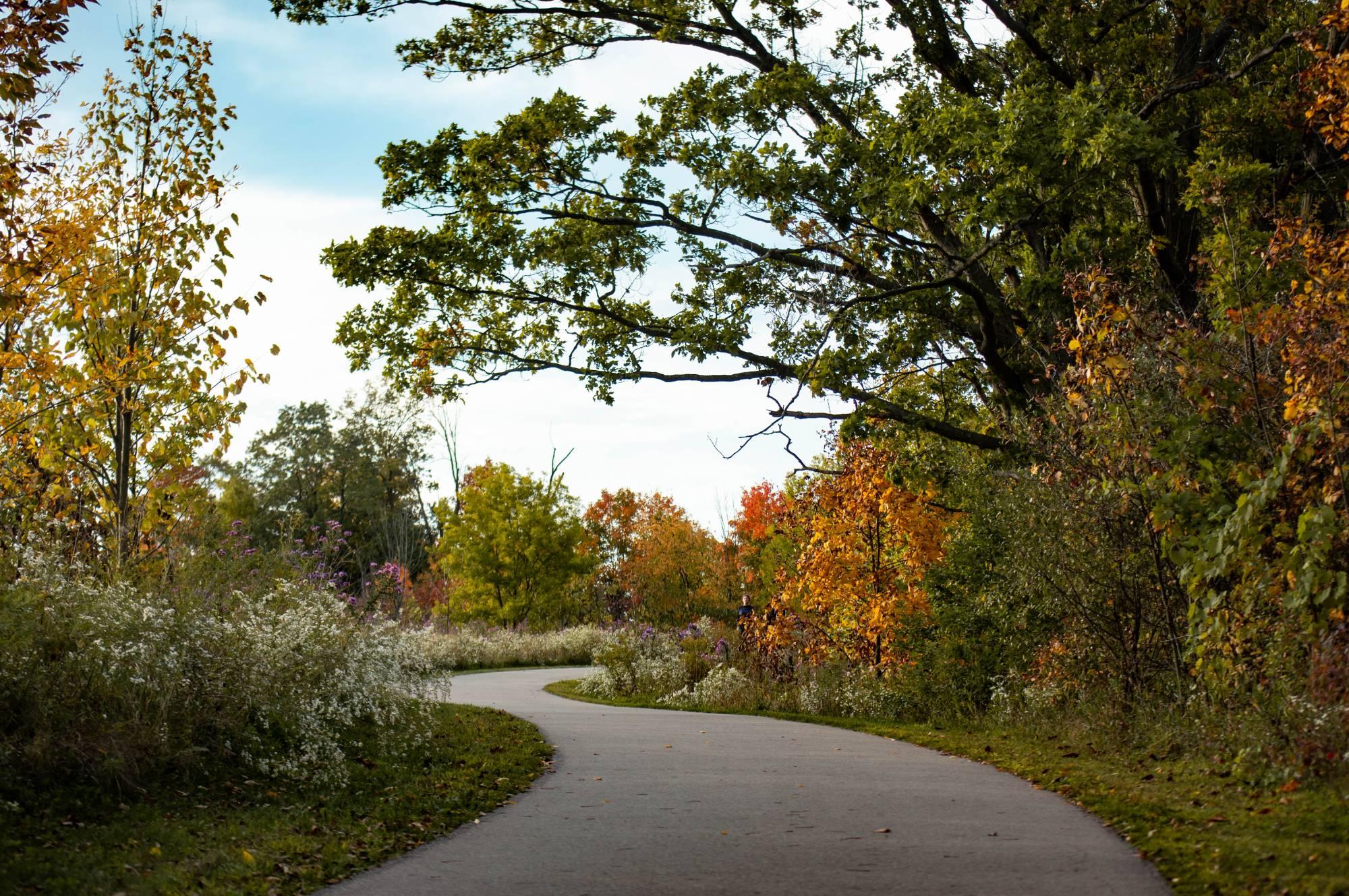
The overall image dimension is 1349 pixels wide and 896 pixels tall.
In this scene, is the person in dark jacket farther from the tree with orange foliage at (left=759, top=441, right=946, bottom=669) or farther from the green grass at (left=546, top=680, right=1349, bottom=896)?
the green grass at (left=546, top=680, right=1349, bottom=896)

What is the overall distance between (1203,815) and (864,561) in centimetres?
954

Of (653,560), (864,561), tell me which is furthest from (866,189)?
(653,560)

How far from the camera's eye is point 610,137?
17.5 meters

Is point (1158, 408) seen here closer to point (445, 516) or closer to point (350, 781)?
point (350, 781)

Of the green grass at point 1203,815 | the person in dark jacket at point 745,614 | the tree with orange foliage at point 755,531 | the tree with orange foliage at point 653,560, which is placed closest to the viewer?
the green grass at point 1203,815

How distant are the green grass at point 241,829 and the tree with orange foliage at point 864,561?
7.34 m

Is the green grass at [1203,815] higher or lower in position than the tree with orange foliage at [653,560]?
lower

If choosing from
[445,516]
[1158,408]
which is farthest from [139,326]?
[445,516]

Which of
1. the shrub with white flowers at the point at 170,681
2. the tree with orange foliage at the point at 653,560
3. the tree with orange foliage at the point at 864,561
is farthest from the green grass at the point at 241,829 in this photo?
the tree with orange foliage at the point at 653,560

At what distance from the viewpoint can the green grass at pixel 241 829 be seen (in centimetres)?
562

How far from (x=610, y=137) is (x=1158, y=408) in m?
10.4

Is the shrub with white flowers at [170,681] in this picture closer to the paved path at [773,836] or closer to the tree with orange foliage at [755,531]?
the paved path at [773,836]

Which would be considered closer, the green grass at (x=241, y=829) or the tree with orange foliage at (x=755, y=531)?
the green grass at (x=241, y=829)

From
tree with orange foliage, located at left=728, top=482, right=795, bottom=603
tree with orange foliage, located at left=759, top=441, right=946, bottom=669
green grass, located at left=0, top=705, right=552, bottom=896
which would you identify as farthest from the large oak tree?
tree with orange foliage, located at left=728, top=482, right=795, bottom=603
